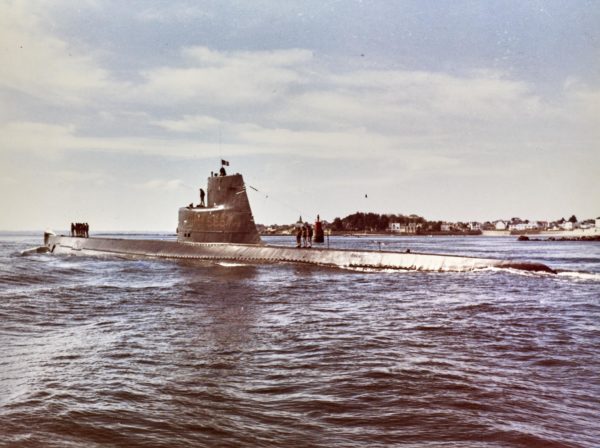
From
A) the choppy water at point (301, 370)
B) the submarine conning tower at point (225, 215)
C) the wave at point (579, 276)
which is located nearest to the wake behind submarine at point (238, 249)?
the submarine conning tower at point (225, 215)

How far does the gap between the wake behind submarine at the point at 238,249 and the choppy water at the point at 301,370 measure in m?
6.92

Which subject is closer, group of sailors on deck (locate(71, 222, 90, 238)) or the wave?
the wave

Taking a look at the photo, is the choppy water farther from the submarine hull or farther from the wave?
the submarine hull

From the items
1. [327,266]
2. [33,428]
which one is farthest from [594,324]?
[327,266]

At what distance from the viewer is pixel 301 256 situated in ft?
87.2

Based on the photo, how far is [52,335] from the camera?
991cm

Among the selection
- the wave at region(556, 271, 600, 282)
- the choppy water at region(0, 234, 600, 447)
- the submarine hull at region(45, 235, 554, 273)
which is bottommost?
the choppy water at region(0, 234, 600, 447)

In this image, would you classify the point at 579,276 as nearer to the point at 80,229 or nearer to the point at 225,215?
the point at 225,215

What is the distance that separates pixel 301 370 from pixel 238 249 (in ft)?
69.5

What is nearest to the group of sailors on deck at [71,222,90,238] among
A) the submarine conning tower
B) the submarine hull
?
the submarine hull

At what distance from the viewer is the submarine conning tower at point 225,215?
96.3 ft

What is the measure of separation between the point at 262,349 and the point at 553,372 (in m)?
4.30

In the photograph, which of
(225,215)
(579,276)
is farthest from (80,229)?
(579,276)

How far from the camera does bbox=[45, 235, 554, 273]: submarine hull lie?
72.9 feet
